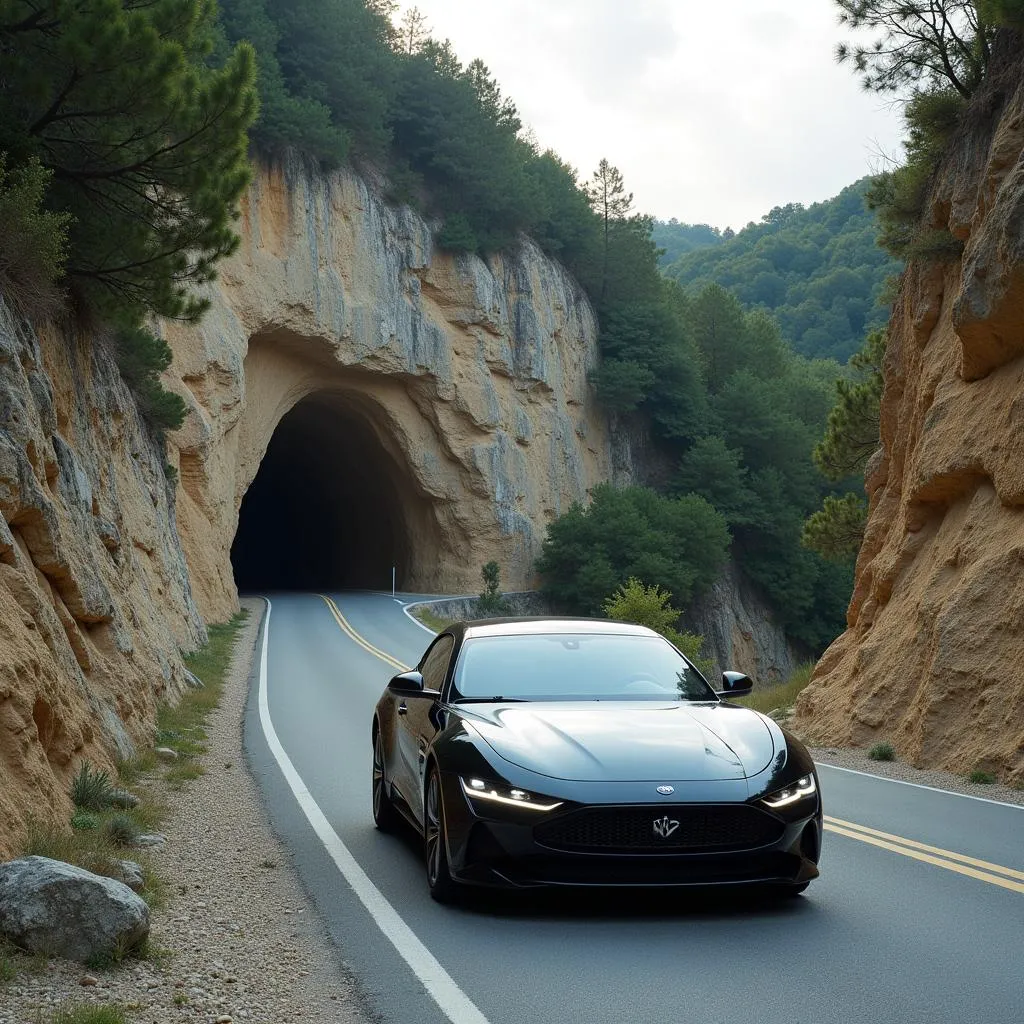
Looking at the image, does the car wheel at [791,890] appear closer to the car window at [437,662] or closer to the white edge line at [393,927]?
the white edge line at [393,927]

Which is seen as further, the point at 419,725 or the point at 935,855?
the point at 935,855

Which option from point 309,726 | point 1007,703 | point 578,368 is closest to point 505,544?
point 578,368

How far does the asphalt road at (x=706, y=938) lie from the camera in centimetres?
474

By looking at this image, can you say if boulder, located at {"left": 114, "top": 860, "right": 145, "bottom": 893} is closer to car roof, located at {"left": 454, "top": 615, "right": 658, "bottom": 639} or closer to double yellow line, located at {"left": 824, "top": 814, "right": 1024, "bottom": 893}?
car roof, located at {"left": 454, "top": 615, "right": 658, "bottom": 639}

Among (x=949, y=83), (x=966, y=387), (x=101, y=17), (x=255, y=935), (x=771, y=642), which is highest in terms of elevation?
(x=949, y=83)

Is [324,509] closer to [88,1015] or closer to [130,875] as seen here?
[130,875]

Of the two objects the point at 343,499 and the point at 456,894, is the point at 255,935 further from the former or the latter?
the point at 343,499

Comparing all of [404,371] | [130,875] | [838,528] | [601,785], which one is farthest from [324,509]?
[601,785]

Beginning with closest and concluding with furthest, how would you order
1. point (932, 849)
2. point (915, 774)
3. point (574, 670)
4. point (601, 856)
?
point (601, 856) < point (574, 670) < point (932, 849) < point (915, 774)

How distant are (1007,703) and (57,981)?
35.2 ft

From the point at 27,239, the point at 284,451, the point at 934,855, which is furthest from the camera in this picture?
the point at 284,451

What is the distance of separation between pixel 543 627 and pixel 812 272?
9148 centimetres

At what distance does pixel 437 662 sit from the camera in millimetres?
8375

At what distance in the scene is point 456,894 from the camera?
6441 mm
